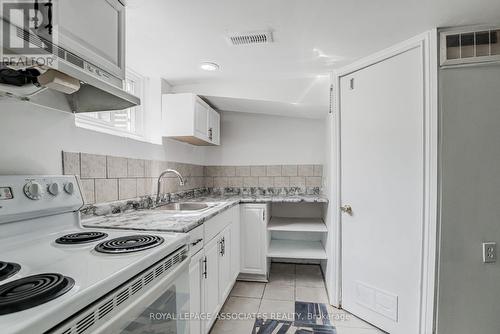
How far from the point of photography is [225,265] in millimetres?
2074

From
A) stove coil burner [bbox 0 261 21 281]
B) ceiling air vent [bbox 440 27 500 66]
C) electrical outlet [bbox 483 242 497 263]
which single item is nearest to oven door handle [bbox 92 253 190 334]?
stove coil burner [bbox 0 261 21 281]

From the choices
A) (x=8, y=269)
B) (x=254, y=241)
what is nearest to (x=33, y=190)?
(x=8, y=269)

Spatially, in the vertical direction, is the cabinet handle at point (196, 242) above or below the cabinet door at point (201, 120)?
below

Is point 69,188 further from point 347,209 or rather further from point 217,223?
point 347,209

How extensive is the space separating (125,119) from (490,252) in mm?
2851

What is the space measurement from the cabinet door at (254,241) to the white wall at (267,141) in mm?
906

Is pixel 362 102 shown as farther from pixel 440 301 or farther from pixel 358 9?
pixel 440 301

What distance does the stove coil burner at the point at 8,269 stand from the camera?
0.67m

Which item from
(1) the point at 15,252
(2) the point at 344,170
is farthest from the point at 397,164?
(1) the point at 15,252

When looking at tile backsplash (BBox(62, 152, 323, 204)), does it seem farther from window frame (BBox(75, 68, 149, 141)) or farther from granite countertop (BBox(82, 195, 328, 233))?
window frame (BBox(75, 68, 149, 141))

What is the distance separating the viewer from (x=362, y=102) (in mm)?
1985

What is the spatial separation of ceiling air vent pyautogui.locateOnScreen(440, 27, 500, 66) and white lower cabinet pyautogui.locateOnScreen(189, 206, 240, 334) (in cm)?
192

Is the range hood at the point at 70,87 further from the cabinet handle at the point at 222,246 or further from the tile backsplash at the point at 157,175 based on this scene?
the cabinet handle at the point at 222,246

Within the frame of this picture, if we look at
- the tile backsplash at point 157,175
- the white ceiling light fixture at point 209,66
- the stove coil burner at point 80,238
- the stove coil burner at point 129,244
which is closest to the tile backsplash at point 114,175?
the tile backsplash at point 157,175
